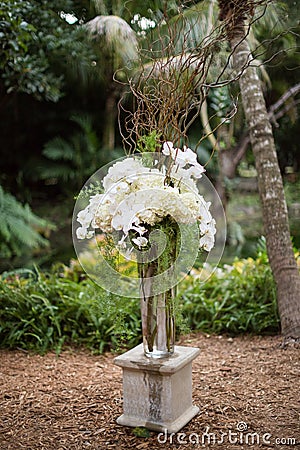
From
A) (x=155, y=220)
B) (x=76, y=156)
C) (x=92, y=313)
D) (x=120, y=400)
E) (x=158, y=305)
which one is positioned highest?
(x=76, y=156)

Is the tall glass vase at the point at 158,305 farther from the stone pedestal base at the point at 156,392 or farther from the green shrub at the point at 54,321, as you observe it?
the green shrub at the point at 54,321

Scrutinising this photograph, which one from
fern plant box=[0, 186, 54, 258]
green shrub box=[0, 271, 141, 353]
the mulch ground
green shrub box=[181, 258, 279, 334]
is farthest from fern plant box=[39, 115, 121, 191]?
the mulch ground

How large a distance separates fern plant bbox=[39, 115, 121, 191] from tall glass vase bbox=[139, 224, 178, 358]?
19.3 ft

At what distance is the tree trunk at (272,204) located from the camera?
3.04 meters

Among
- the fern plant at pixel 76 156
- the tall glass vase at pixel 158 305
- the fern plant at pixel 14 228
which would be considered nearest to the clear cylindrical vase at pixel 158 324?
the tall glass vase at pixel 158 305

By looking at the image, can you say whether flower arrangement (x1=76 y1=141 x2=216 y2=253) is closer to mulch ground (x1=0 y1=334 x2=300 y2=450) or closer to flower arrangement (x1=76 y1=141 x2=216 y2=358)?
flower arrangement (x1=76 y1=141 x2=216 y2=358)

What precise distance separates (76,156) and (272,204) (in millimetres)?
5343

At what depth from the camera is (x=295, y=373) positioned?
→ 255cm

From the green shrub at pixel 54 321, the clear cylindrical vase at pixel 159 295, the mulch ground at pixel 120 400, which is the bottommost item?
the mulch ground at pixel 120 400

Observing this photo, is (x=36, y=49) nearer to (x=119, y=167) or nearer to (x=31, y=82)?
(x=31, y=82)

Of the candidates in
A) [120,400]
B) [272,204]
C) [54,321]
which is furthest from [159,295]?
[54,321]

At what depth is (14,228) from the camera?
18.8 ft

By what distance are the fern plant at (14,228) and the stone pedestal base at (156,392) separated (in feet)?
12.7

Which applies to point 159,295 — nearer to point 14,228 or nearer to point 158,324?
point 158,324
